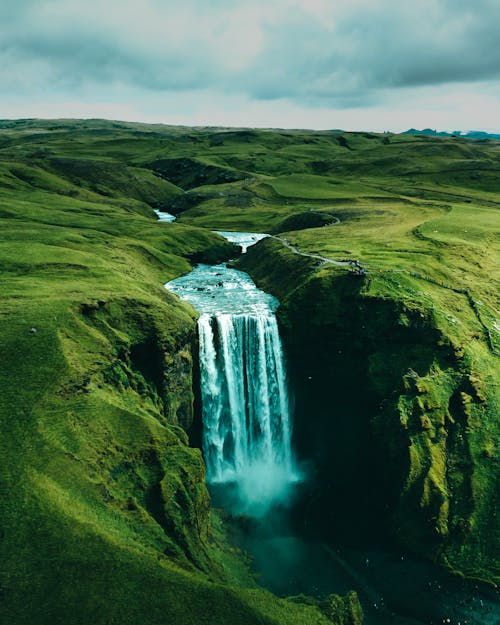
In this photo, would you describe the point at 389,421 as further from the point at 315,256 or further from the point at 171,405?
the point at 315,256

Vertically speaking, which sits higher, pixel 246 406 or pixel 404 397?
pixel 404 397

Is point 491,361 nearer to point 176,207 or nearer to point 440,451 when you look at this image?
point 440,451

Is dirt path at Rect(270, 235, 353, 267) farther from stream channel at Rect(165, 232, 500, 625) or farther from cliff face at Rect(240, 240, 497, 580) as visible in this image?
stream channel at Rect(165, 232, 500, 625)

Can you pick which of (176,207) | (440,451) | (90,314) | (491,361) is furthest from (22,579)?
(176,207)

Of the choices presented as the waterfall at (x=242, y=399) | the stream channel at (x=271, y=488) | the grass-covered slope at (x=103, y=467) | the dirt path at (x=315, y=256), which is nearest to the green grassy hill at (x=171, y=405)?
the grass-covered slope at (x=103, y=467)

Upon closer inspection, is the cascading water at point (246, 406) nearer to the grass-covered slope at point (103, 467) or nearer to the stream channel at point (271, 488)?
the stream channel at point (271, 488)

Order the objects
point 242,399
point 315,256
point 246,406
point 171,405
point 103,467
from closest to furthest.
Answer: point 103,467 < point 171,405 < point 242,399 < point 246,406 < point 315,256

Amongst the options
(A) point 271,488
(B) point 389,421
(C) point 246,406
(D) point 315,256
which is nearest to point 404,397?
(B) point 389,421
